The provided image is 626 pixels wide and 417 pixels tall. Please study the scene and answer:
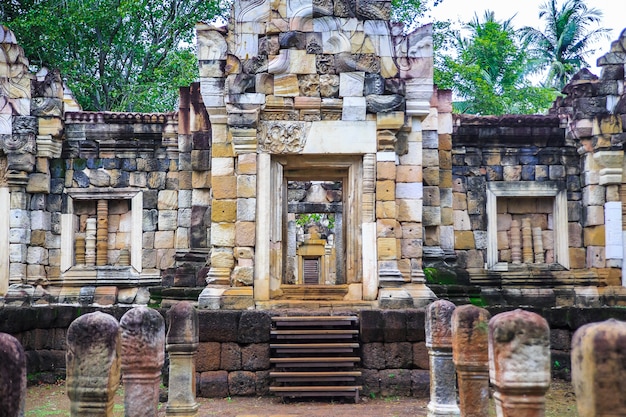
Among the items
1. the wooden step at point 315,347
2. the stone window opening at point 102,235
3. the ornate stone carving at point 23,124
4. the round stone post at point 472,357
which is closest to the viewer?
the round stone post at point 472,357

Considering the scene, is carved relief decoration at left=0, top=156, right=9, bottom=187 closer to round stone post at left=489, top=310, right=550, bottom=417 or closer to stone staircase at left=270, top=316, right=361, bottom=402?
stone staircase at left=270, top=316, right=361, bottom=402

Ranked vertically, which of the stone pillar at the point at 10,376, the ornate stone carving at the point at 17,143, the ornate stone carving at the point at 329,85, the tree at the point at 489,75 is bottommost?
the stone pillar at the point at 10,376

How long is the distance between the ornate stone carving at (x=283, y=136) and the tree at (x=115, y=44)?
1137 centimetres

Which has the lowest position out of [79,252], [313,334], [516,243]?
[313,334]

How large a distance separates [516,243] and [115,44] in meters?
13.7

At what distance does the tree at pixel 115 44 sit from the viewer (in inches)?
806

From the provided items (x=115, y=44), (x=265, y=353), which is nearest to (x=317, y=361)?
(x=265, y=353)

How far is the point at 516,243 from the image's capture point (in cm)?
1330

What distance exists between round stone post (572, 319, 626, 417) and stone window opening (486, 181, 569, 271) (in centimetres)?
939

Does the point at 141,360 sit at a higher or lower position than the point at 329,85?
lower

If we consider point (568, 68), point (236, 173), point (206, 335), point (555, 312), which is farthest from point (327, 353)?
point (568, 68)

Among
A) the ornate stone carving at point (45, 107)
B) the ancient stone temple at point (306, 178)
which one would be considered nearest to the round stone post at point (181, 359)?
the ancient stone temple at point (306, 178)

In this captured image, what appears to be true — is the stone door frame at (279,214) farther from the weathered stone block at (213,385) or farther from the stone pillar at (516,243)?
the stone pillar at (516,243)

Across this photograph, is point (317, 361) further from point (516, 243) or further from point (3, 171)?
A: point (3, 171)
